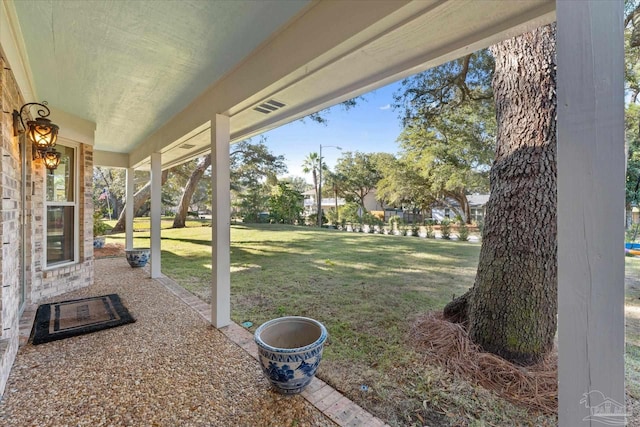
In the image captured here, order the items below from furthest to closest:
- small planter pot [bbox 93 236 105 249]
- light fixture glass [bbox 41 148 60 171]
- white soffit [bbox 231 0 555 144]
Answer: small planter pot [bbox 93 236 105 249], light fixture glass [bbox 41 148 60 171], white soffit [bbox 231 0 555 144]

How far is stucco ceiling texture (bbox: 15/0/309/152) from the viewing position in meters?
1.95

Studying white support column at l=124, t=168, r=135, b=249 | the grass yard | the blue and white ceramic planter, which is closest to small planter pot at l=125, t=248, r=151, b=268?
the grass yard

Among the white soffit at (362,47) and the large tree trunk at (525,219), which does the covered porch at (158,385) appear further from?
the white soffit at (362,47)

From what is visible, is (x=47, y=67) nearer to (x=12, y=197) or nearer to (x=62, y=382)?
(x=12, y=197)

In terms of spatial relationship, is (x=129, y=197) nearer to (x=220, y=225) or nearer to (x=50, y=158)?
(x=50, y=158)

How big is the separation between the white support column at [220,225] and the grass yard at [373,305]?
0.39m

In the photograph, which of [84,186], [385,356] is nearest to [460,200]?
[385,356]

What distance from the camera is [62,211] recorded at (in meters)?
4.54

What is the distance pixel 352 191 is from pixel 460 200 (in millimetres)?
9900

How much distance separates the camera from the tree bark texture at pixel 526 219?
2500 millimetres

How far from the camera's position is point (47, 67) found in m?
2.89

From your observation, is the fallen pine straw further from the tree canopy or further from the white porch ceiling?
the tree canopy

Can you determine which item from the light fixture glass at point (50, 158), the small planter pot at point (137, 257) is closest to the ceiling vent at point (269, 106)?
the light fixture glass at point (50, 158)

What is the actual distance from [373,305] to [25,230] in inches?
192
